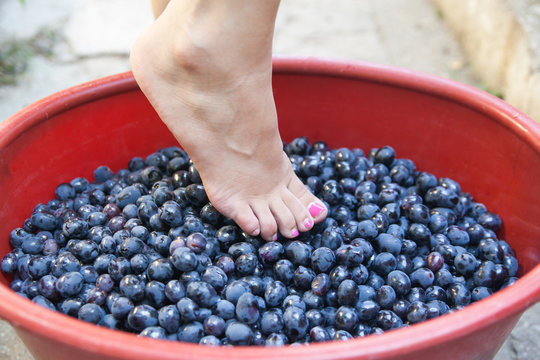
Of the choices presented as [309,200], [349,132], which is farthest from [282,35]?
[309,200]

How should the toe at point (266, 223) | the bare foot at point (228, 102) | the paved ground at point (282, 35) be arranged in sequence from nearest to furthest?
the bare foot at point (228, 102) → the toe at point (266, 223) → the paved ground at point (282, 35)

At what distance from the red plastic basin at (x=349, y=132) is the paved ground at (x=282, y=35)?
1123 mm

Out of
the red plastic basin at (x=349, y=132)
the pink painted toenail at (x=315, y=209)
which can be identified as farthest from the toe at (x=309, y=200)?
the red plastic basin at (x=349, y=132)

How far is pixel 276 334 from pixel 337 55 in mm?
2068

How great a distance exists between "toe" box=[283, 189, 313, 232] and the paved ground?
1.64 meters

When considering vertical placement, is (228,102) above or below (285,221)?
above

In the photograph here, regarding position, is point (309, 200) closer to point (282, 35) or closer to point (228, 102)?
point (228, 102)

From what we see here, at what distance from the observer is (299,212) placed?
1.15m

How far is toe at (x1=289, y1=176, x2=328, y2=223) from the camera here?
1179mm

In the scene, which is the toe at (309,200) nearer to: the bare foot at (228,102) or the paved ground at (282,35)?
the bare foot at (228,102)

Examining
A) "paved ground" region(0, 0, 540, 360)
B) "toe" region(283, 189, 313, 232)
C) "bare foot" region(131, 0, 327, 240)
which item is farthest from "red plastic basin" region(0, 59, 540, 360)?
"paved ground" region(0, 0, 540, 360)

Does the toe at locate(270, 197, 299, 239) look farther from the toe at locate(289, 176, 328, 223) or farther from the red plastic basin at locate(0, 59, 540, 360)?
the red plastic basin at locate(0, 59, 540, 360)

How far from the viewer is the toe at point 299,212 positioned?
1.14 m

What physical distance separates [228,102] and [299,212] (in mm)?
295
